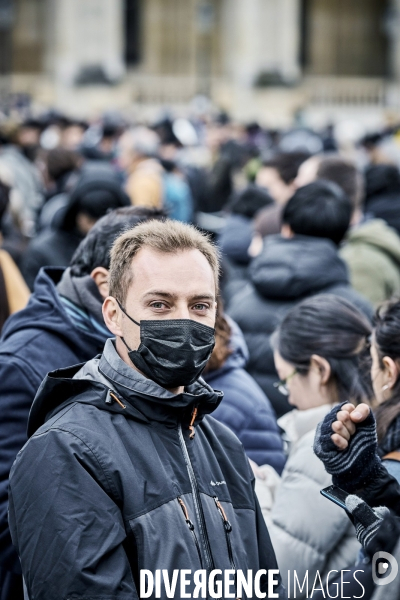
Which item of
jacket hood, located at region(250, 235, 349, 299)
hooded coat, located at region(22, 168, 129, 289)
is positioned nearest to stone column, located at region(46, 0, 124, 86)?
hooded coat, located at region(22, 168, 129, 289)

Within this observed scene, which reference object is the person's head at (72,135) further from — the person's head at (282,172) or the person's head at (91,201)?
the person's head at (91,201)

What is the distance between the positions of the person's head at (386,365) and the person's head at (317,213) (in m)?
2.02

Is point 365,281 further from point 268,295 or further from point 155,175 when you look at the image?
point 155,175

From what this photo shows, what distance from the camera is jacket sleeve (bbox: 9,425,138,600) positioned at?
2209 millimetres

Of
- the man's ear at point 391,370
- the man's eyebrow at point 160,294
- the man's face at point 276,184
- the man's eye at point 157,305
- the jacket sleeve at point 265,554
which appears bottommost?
the man's face at point 276,184

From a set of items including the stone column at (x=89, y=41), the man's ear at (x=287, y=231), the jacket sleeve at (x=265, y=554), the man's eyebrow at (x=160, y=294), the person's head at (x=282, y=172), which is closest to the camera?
the man's eyebrow at (x=160, y=294)

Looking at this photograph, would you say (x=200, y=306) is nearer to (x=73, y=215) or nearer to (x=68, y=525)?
(x=68, y=525)

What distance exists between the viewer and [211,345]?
98.4 inches

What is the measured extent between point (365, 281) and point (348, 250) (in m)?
0.27

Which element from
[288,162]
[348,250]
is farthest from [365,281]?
[288,162]

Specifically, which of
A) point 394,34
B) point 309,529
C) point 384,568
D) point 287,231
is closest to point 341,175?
point 287,231

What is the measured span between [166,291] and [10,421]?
35.3 inches

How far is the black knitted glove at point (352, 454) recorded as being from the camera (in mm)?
2471

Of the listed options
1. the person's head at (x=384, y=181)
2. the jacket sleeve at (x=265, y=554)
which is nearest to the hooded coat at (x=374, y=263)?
the person's head at (x=384, y=181)
